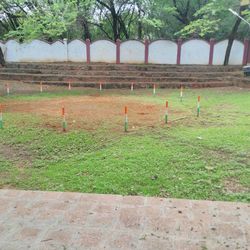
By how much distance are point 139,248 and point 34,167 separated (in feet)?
8.82

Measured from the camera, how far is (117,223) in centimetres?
326

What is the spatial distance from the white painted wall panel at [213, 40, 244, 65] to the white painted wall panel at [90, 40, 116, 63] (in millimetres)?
6154

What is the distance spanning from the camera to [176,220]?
331 centimetres

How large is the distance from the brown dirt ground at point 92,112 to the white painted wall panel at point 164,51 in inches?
333

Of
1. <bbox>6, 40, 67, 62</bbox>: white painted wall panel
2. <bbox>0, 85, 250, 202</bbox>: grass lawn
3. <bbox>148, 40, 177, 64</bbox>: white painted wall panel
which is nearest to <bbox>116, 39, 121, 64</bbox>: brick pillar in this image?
<bbox>148, 40, 177, 64</bbox>: white painted wall panel

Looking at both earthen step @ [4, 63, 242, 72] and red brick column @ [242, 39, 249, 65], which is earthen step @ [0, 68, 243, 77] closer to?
earthen step @ [4, 63, 242, 72]

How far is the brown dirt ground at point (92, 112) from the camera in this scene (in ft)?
24.5

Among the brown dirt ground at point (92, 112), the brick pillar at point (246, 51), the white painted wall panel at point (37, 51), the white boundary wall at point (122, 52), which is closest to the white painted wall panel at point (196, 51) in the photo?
the white boundary wall at point (122, 52)

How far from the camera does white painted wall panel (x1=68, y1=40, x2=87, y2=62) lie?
1958 centimetres

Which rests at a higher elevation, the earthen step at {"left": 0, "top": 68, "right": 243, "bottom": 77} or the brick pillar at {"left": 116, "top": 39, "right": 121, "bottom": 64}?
the brick pillar at {"left": 116, "top": 39, "right": 121, "bottom": 64}

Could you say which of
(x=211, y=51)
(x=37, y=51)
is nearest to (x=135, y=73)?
(x=211, y=51)

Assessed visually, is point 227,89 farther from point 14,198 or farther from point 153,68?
point 14,198

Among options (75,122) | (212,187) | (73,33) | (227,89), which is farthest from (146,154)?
(73,33)

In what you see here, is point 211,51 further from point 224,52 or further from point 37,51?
point 37,51
